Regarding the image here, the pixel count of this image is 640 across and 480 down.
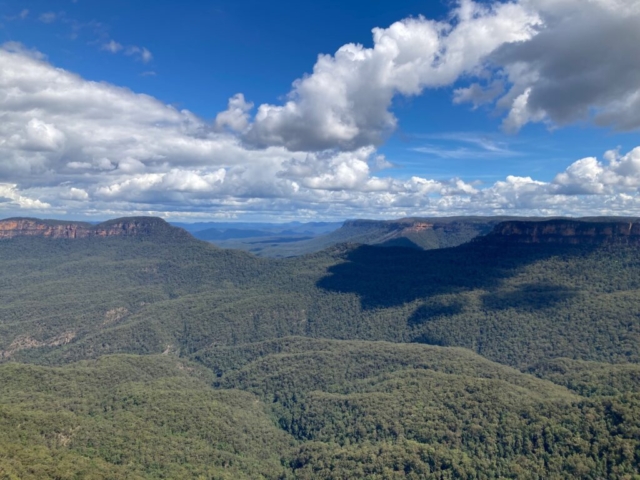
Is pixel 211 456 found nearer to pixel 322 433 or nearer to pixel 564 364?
pixel 322 433

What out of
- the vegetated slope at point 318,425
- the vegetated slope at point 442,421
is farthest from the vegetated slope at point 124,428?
the vegetated slope at point 442,421

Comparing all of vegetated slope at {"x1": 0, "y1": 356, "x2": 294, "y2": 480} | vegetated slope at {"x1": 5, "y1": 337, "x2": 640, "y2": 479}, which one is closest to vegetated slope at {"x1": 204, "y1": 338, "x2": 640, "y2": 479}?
vegetated slope at {"x1": 5, "y1": 337, "x2": 640, "y2": 479}

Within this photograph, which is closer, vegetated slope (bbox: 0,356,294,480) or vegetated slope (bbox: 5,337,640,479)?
vegetated slope (bbox: 0,356,294,480)

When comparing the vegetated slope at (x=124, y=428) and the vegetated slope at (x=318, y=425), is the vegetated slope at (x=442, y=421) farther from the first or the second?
the vegetated slope at (x=124, y=428)

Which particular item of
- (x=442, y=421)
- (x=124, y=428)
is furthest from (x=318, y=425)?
(x=124, y=428)

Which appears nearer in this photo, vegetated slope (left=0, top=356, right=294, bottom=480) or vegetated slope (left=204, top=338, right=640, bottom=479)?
vegetated slope (left=0, top=356, right=294, bottom=480)

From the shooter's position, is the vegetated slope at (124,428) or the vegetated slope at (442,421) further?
the vegetated slope at (442,421)

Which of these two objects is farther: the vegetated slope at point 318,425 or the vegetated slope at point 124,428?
the vegetated slope at point 318,425

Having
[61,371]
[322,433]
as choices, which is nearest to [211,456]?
[322,433]

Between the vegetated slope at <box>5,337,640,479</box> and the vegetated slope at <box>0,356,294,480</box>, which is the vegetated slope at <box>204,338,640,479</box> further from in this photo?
the vegetated slope at <box>0,356,294,480</box>

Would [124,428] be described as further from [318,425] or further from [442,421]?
[442,421]

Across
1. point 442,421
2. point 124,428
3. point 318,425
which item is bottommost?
point 318,425
